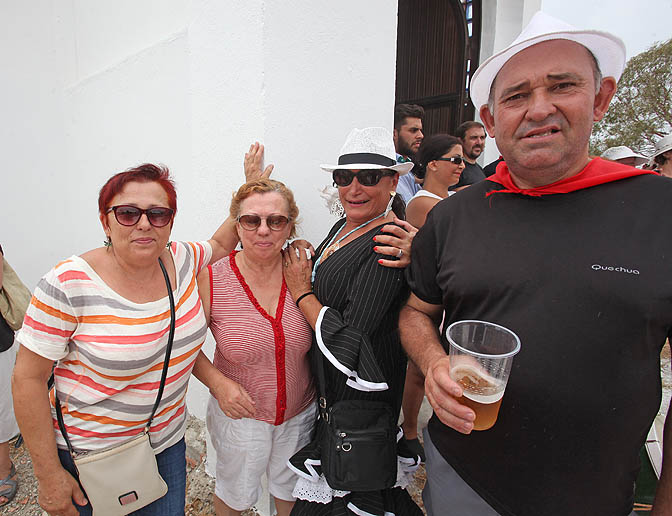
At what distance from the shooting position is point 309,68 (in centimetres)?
239

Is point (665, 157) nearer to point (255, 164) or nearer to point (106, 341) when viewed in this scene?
point (255, 164)

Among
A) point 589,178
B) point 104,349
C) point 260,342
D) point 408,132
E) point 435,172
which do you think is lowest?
point 260,342

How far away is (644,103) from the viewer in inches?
710

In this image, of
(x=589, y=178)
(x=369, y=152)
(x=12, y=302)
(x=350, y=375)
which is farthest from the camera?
(x=12, y=302)

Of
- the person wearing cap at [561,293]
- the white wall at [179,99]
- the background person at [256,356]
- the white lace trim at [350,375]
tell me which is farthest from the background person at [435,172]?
the person wearing cap at [561,293]

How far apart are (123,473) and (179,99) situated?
8.88ft

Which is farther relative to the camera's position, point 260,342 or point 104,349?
point 260,342

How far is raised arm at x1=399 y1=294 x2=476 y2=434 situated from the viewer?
109cm

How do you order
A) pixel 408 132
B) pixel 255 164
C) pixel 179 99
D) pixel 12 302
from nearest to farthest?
pixel 255 164 → pixel 12 302 → pixel 179 99 → pixel 408 132

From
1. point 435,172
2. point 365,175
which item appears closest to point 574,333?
point 365,175

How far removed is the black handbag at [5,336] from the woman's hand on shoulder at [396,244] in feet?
9.71

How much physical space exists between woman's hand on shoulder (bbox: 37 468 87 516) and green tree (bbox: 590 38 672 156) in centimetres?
2092

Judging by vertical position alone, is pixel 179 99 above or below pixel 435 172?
above

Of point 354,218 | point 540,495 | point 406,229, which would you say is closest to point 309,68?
point 354,218
